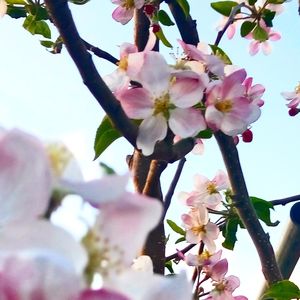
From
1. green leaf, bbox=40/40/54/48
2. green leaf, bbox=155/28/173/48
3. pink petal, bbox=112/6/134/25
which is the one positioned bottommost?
green leaf, bbox=155/28/173/48

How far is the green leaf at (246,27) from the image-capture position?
5.67 feet

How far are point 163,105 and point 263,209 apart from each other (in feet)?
1.94

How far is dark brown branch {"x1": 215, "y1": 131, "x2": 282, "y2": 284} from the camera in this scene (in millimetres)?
1490

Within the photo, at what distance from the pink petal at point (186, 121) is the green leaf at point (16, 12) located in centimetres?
56

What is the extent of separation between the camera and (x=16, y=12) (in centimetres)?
159

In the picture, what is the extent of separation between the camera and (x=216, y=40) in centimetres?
161

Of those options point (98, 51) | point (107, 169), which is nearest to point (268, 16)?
point (98, 51)

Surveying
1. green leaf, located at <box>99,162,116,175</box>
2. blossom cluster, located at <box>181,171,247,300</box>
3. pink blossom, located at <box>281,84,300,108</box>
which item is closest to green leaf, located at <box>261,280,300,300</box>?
blossom cluster, located at <box>181,171,247,300</box>

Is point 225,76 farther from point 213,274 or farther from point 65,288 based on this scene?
point 65,288

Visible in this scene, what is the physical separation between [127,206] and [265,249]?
4.18 feet

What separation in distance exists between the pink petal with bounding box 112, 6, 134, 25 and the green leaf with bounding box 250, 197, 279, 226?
0.50 meters

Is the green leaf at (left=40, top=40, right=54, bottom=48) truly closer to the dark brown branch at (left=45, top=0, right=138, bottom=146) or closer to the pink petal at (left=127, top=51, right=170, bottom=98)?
the pink petal at (left=127, top=51, right=170, bottom=98)

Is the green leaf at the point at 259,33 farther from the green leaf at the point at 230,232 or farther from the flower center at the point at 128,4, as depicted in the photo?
the green leaf at the point at 230,232

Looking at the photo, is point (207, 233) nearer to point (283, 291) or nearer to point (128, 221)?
point (283, 291)
